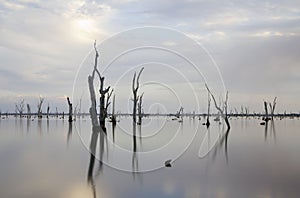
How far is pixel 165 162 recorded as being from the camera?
12172 millimetres

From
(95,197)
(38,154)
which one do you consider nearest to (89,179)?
(95,197)

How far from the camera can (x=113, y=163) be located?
1265 cm

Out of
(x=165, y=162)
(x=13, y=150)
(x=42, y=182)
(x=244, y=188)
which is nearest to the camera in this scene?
(x=244, y=188)

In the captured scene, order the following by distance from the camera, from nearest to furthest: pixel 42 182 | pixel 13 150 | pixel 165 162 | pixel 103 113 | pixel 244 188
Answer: pixel 244 188 → pixel 42 182 → pixel 165 162 → pixel 13 150 → pixel 103 113

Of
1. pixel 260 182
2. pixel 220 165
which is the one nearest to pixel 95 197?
pixel 260 182

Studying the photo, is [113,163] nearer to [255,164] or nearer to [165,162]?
[165,162]

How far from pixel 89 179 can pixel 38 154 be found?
5.81m

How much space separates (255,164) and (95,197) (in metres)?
6.70

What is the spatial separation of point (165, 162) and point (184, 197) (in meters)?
4.37

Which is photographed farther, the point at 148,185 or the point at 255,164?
the point at 255,164

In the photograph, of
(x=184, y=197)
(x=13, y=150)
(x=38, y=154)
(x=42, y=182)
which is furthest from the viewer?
(x=13, y=150)

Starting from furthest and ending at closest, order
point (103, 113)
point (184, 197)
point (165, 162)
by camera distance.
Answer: point (103, 113) → point (165, 162) → point (184, 197)

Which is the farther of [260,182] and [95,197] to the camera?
[260,182]

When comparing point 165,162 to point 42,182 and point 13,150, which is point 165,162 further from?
point 13,150
